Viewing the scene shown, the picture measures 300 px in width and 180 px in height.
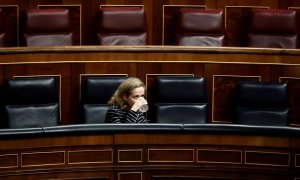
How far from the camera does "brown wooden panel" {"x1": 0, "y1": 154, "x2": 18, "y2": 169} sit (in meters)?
1.77

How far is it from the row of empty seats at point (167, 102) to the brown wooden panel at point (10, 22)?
0.63 meters

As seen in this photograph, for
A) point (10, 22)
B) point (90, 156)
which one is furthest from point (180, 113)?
point (10, 22)

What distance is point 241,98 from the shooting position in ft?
8.13

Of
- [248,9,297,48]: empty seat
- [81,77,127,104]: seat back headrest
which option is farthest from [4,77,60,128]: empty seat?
[248,9,297,48]: empty seat

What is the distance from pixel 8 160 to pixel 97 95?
71cm

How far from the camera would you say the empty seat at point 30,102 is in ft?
7.84

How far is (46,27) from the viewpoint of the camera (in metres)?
2.90

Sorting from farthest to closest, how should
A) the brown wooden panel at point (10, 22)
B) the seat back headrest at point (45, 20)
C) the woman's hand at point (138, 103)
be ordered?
the brown wooden panel at point (10, 22)
the seat back headrest at point (45, 20)
the woman's hand at point (138, 103)

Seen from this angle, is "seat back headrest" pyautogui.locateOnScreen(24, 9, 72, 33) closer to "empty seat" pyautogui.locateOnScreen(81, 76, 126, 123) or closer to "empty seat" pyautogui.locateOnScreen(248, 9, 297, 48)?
"empty seat" pyautogui.locateOnScreen(81, 76, 126, 123)

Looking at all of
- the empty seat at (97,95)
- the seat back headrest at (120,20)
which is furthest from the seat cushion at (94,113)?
the seat back headrest at (120,20)

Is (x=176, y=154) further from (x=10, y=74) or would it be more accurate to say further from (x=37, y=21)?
(x=37, y=21)

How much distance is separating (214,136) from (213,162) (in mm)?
63

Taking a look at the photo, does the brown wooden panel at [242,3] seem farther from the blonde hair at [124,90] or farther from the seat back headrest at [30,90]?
the blonde hair at [124,90]

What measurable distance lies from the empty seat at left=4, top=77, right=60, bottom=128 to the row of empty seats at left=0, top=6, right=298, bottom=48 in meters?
0.50
